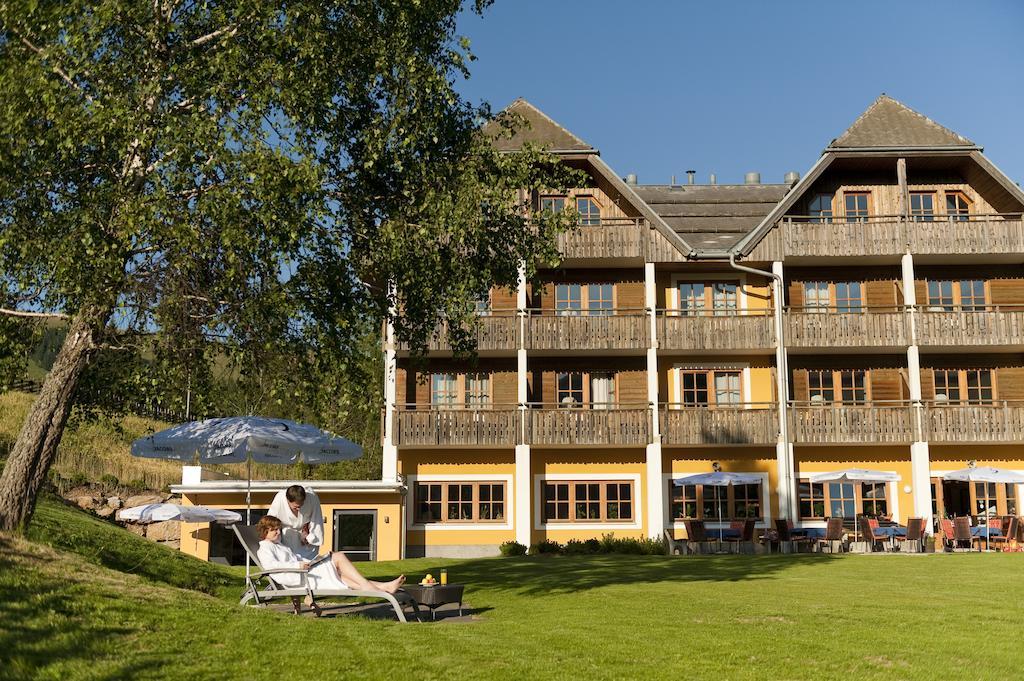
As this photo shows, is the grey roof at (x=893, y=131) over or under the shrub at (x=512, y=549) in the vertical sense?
over

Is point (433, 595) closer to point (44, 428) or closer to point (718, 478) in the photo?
point (44, 428)

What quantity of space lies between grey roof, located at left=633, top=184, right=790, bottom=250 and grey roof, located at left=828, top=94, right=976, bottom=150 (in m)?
4.44

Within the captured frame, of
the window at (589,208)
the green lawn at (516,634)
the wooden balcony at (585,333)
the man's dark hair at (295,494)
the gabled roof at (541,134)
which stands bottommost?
the green lawn at (516,634)

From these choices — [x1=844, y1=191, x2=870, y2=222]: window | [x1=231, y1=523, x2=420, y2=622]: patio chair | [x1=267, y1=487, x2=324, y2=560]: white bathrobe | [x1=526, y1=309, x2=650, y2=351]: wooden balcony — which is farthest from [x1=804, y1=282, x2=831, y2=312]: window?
[x1=231, y1=523, x2=420, y2=622]: patio chair

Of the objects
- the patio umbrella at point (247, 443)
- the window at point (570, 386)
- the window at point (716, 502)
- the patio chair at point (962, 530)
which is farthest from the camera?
the window at point (570, 386)

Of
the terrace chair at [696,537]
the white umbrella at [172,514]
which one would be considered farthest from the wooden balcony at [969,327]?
the white umbrella at [172,514]

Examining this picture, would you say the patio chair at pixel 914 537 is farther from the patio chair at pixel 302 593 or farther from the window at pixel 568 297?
the patio chair at pixel 302 593

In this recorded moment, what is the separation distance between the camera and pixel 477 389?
33.3 meters

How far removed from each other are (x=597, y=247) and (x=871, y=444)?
9907mm

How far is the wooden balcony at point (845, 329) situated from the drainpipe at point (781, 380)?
291mm

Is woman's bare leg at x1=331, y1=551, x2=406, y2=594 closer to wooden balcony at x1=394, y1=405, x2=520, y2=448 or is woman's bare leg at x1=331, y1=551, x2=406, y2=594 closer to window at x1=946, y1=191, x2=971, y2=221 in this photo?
wooden balcony at x1=394, y1=405, x2=520, y2=448

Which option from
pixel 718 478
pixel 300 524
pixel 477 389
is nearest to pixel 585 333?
pixel 477 389

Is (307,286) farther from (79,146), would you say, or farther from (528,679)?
(528,679)

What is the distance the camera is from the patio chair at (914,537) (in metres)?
27.7
